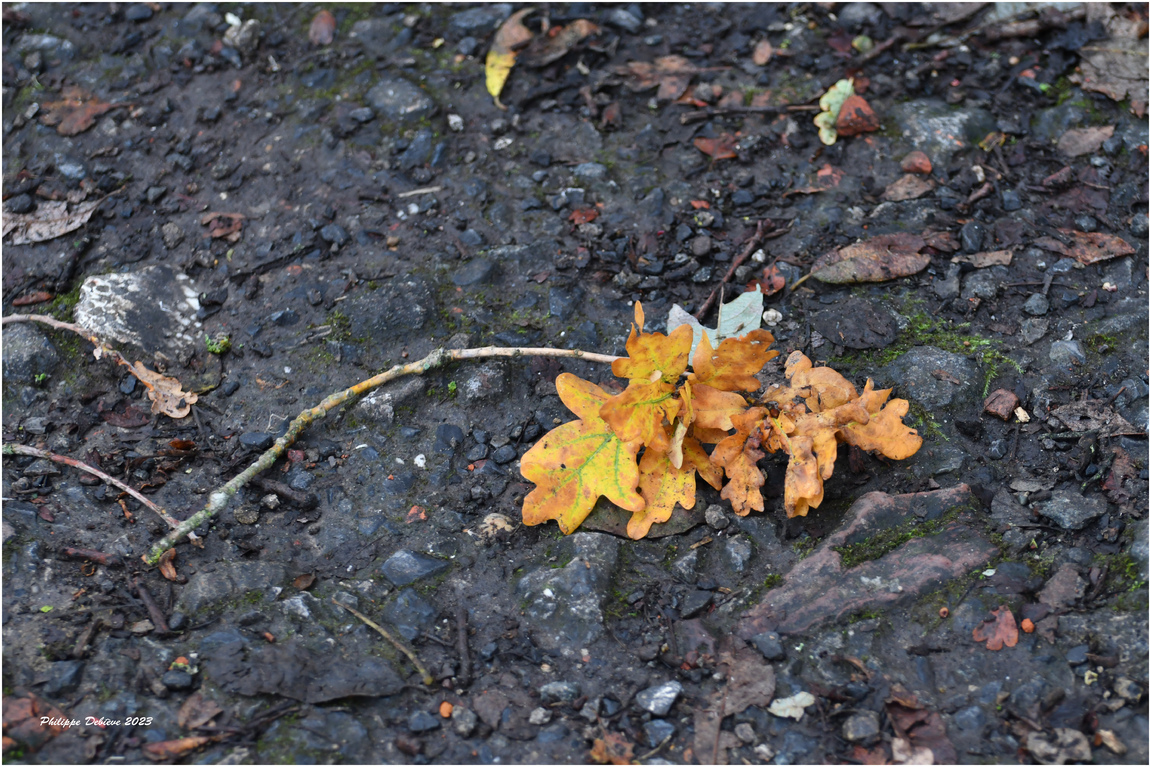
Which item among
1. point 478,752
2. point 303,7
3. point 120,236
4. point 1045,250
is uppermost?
point 303,7

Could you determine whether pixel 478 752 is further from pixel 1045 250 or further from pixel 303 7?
pixel 303 7

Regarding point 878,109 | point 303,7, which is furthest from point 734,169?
point 303,7

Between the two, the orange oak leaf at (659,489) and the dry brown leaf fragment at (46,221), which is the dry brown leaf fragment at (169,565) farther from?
the dry brown leaf fragment at (46,221)

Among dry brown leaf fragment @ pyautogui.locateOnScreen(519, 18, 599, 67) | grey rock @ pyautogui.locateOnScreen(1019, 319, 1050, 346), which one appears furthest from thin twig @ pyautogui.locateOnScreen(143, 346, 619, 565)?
dry brown leaf fragment @ pyautogui.locateOnScreen(519, 18, 599, 67)

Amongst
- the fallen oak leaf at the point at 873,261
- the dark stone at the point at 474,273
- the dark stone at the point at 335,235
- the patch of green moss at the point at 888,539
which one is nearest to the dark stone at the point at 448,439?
the dark stone at the point at 474,273

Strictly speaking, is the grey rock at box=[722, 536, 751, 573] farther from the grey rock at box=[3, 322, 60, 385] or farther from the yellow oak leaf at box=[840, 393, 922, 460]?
the grey rock at box=[3, 322, 60, 385]

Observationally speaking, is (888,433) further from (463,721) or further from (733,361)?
(463,721)

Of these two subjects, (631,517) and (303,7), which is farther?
(303,7)
